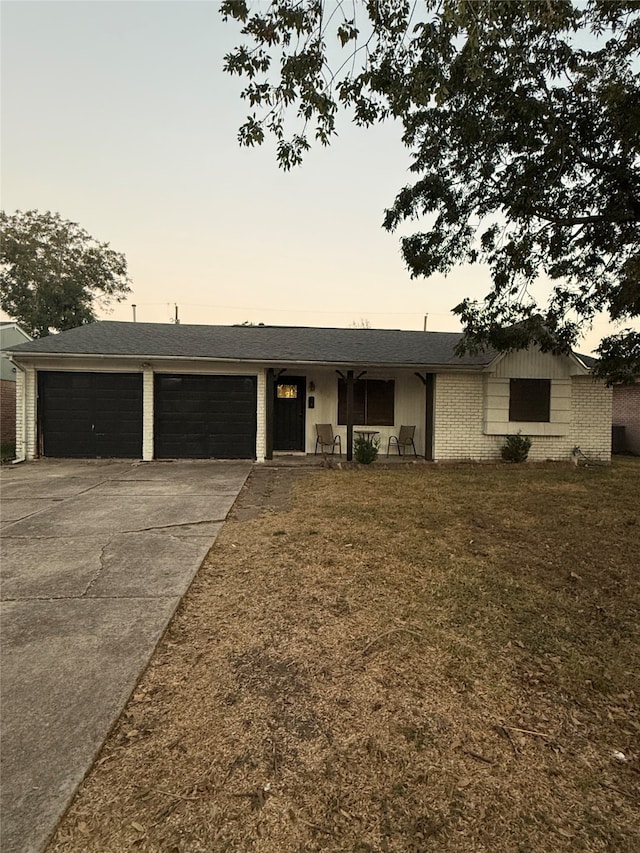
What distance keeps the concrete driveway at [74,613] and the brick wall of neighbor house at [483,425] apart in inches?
264

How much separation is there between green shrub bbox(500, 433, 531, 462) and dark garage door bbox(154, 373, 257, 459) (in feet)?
21.9

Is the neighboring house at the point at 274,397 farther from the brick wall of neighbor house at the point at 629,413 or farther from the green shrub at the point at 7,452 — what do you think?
the brick wall of neighbor house at the point at 629,413

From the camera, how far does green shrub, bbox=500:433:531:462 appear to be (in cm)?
1091

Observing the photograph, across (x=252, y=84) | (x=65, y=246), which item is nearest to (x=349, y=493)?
(x=252, y=84)

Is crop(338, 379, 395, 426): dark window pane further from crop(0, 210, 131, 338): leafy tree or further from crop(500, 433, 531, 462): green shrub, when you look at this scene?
crop(0, 210, 131, 338): leafy tree

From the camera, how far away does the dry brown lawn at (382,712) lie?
4.75ft

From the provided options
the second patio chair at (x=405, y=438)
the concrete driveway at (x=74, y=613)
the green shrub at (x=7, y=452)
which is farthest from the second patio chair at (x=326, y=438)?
the green shrub at (x=7, y=452)

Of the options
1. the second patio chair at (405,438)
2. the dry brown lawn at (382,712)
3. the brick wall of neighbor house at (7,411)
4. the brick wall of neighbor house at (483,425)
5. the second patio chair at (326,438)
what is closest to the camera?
the dry brown lawn at (382,712)

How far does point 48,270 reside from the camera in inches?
998

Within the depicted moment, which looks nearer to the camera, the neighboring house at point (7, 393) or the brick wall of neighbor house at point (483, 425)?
the brick wall of neighbor house at point (483, 425)

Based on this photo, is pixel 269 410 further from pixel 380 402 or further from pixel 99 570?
pixel 99 570

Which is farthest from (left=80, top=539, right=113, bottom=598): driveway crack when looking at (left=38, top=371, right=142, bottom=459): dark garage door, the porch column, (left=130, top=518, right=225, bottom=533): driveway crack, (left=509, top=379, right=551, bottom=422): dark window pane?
(left=509, top=379, right=551, bottom=422): dark window pane

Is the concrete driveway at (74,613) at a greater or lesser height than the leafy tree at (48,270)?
lesser

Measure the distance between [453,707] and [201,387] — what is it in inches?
388
